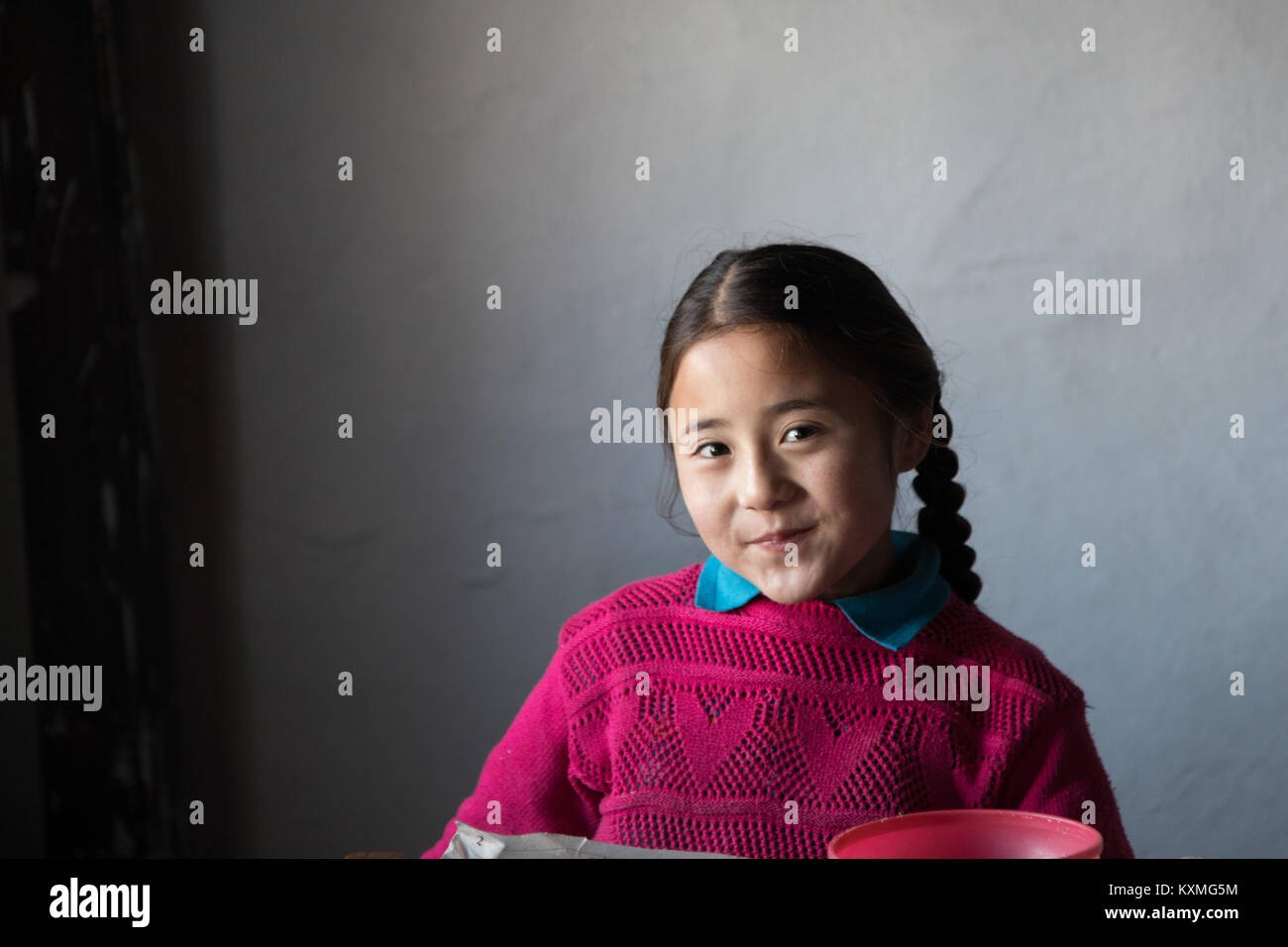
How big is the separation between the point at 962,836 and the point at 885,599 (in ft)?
0.89

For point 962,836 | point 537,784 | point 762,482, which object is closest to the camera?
point 962,836

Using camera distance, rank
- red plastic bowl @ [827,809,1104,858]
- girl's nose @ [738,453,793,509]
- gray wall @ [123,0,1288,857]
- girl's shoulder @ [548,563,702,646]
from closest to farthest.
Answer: red plastic bowl @ [827,809,1104,858], girl's nose @ [738,453,793,509], girl's shoulder @ [548,563,702,646], gray wall @ [123,0,1288,857]

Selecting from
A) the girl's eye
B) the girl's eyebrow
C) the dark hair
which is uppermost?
the dark hair

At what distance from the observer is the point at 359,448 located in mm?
1398

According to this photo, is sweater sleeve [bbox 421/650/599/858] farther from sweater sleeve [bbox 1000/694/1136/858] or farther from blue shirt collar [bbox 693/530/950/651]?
sweater sleeve [bbox 1000/694/1136/858]

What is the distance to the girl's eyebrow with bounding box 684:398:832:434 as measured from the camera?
70 cm

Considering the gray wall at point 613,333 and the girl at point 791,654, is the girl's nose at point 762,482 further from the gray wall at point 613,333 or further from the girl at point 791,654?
the gray wall at point 613,333

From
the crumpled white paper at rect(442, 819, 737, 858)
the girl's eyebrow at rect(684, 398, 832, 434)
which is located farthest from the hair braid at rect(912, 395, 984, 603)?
the crumpled white paper at rect(442, 819, 737, 858)

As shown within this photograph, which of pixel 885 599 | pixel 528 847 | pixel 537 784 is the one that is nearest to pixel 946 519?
pixel 885 599

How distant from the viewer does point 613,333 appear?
135 cm

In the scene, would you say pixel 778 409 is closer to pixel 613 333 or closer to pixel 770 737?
pixel 770 737

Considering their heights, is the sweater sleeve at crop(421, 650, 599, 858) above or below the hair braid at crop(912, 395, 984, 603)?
below
